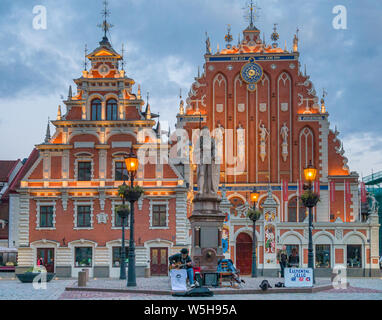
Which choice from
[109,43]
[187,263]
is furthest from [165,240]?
[187,263]

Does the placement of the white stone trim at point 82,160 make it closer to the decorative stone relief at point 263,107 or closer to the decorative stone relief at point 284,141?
the decorative stone relief at point 263,107

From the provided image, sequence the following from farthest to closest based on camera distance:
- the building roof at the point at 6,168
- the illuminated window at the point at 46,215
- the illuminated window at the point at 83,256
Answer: the building roof at the point at 6,168
the illuminated window at the point at 46,215
the illuminated window at the point at 83,256

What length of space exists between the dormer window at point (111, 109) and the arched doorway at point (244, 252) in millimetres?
11749

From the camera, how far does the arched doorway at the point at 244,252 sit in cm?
4378

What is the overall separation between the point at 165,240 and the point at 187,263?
18.1 m

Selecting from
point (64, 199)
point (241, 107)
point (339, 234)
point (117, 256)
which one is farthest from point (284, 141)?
point (64, 199)

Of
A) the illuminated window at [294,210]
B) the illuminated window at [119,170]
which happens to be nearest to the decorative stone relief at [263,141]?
the illuminated window at [294,210]

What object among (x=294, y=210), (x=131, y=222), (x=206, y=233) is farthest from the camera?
(x=294, y=210)

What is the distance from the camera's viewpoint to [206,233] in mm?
27312

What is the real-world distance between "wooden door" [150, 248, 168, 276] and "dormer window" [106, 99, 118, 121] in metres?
9.38

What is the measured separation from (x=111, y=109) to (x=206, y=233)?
19.6m

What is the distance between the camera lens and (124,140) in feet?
145

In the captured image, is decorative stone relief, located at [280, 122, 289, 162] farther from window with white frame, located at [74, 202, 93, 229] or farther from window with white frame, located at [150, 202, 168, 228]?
window with white frame, located at [74, 202, 93, 229]

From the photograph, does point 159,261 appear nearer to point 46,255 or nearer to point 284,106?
point 46,255
